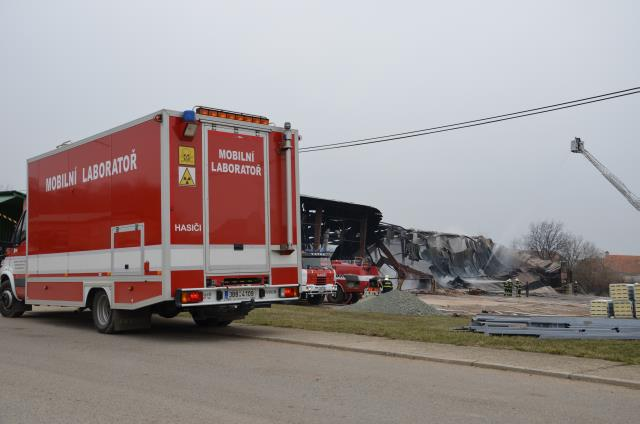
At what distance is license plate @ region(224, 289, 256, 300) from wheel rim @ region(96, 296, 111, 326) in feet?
8.98

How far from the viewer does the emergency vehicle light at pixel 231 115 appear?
11.4 metres

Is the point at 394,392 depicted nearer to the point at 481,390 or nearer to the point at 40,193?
the point at 481,390

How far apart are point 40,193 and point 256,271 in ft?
20.4

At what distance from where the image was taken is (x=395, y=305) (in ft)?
62.5

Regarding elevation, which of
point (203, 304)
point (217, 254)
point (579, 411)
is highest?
point (217, 254)

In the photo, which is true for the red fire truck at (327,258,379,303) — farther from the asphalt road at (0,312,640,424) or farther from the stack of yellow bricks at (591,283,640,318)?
the asphalt road at (0,312,640,424)

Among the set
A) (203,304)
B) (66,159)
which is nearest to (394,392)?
(203,304)

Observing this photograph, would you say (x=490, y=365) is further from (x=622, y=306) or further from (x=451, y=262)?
(x=451, y=262)

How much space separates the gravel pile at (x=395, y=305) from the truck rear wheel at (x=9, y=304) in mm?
9426

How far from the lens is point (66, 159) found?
44.2 ft

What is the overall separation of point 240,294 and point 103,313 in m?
3.11

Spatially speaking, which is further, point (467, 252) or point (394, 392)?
point (467, 252)

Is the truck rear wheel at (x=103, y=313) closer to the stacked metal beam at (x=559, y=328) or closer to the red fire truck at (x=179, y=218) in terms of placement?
the red fire truck at (x=179, y=218)

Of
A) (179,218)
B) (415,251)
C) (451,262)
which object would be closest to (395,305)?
(179,218)
